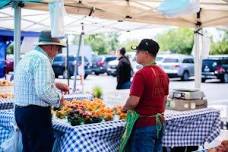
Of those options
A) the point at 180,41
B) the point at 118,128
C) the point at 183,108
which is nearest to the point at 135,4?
the point at 183,108

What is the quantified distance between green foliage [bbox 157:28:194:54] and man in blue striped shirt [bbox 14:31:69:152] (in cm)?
4831

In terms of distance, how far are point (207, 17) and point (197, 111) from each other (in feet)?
8.20

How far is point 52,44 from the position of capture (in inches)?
159

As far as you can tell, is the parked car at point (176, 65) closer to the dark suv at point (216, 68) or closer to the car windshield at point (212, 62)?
the dark suv at point (216, 68)

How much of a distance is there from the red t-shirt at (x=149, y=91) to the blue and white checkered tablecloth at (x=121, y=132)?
435mm

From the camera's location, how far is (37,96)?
3848 mm

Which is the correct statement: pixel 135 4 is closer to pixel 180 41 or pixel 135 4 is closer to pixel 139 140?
pixel 139 140

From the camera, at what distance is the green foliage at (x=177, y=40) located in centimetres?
5464

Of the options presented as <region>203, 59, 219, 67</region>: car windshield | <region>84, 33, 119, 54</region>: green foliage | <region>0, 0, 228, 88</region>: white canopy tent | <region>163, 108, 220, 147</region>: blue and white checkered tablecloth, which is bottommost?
<region>163, 108, 220, 147</region>: blue and white checkered tablecloth

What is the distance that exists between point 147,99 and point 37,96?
3.41 feet

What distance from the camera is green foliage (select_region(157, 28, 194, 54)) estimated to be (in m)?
54.6

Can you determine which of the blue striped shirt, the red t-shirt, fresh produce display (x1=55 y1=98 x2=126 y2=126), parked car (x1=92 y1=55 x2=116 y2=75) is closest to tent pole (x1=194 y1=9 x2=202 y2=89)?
fresh produce display (x1=55 y1=98 x2=126 y2=126)

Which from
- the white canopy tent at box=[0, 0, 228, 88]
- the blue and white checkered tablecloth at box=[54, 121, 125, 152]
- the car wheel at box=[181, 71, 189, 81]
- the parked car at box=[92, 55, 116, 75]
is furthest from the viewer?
the parked car at box=[92, 55, 116, 75]

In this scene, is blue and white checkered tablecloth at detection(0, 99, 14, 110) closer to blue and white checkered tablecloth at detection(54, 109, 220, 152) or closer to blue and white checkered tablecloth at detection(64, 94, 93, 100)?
blue and white checkered tablecloth at detection(64, 94, 93, 100)
